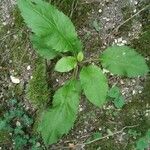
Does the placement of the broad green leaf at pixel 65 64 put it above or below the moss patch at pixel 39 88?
above

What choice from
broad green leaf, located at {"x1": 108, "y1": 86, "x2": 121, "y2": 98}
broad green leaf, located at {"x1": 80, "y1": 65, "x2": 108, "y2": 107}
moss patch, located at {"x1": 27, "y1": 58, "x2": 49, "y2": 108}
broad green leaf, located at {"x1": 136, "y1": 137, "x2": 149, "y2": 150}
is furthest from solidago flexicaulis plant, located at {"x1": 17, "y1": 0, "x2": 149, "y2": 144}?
broad green leaf, located at {"x1": 136, "y1": 137, "x2": 149, "y2": 150}

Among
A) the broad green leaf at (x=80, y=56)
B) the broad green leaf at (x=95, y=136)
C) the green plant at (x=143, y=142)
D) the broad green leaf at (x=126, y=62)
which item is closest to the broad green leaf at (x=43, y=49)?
the broad green leaf at (x=80, y=56)

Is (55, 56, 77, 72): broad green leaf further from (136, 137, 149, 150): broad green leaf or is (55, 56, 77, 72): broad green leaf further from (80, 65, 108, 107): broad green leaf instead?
(136, 137, 149, 150): broad green leaf

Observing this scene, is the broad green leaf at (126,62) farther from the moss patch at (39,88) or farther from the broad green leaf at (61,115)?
the moss patch at (39,88)

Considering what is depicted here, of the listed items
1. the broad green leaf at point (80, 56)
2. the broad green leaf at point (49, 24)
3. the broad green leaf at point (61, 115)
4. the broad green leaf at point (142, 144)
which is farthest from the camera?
the broad green leaf at point (142, 144)

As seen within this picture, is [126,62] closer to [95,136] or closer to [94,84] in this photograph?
[94,84]

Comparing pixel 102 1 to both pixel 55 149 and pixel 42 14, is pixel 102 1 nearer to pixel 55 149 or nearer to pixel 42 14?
pixel 42 14

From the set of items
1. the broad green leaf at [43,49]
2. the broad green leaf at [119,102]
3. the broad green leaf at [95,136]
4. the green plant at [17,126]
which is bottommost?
the broad green leaf at [95,136]
